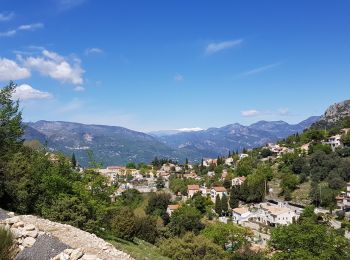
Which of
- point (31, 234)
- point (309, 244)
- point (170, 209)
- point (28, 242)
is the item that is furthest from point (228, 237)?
point (28, 242)

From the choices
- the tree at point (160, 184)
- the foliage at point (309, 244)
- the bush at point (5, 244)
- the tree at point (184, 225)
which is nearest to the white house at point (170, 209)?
the tree at point (184, 225)

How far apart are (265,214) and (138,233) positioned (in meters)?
32.4

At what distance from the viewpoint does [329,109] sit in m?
184

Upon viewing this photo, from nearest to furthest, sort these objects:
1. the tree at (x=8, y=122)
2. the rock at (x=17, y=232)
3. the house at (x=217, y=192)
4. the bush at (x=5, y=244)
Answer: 1. the bush at (x=5, y=244)
2. the rock at (x=17, y=232)
3. the tree at (x=8, y=122)
4. the house at (x=217, y=192)

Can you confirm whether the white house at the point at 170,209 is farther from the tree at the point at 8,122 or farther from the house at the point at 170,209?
the tree at the point at 8,122

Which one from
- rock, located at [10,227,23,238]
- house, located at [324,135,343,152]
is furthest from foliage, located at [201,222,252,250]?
house, located at [324,135,343,152]

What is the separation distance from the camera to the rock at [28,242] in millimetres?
10861

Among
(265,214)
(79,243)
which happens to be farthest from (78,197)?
(265,214)

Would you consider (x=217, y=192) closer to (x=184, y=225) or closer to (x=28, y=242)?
(x=184, y=225)

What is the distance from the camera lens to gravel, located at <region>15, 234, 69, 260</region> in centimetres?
1019

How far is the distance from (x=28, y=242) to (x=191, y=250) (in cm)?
2131

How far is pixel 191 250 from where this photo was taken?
100ft

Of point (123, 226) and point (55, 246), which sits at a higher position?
point (55, 246)

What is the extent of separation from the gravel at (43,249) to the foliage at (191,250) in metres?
19.0
